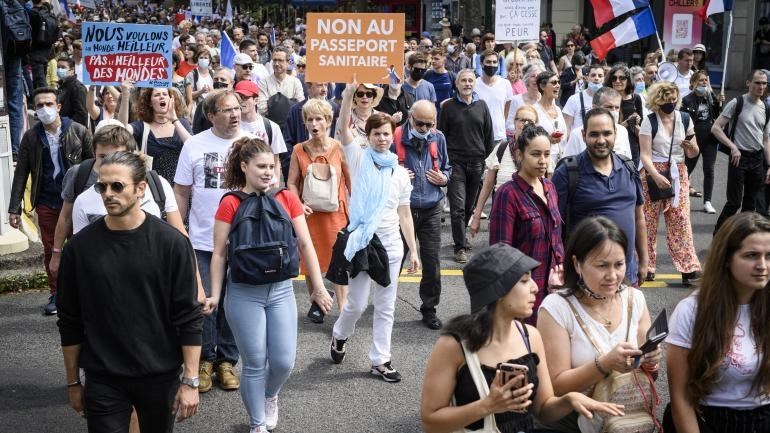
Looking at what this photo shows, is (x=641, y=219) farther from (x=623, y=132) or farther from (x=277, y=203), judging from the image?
(x=277, y=203)

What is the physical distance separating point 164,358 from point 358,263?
7.80ft

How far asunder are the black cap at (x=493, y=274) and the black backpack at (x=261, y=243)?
6.01ft

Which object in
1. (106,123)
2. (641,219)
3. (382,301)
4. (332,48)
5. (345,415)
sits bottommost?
(345,415)

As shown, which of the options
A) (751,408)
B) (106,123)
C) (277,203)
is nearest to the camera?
(751,408)

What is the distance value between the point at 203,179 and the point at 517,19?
9008 mm

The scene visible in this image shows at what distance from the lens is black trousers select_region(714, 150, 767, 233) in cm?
1055

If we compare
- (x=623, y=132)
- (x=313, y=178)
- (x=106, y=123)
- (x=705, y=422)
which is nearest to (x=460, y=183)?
(x=623, y=132)

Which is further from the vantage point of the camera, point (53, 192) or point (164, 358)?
point (53, 192)

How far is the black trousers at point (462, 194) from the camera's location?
994 cm

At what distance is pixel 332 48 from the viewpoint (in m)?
8.09

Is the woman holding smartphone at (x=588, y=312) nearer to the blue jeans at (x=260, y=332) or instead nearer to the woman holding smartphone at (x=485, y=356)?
the woman holding smartphone at (x=485, y=356)

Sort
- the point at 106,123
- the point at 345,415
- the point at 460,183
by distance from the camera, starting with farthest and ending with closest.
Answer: the point at 460,183, the point at 106,123, the point at 345,415

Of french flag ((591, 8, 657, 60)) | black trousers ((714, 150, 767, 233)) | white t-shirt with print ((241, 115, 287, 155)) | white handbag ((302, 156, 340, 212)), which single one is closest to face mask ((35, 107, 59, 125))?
white t-shirt with print ((241, 115, 287, 155))

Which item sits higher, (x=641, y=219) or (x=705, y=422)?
(x=641, y=219)
